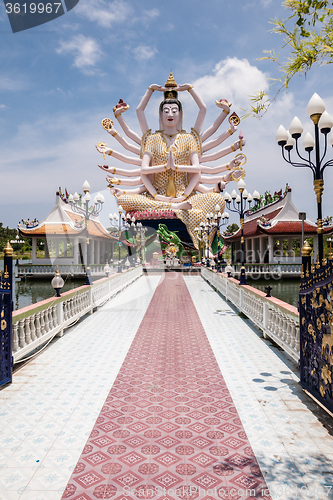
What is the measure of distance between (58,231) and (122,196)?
9780 mm

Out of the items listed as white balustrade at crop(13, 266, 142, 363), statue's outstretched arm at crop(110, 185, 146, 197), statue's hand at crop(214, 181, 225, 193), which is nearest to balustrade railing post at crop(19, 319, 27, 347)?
white balustrade at crop(13, 266, 142, 363)

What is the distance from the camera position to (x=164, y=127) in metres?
36.1

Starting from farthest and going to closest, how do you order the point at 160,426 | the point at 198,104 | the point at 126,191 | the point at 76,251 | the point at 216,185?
the point at 126,191 < the point at 216,185 < the point at 198,104 < the point at 76,251 < the point at 160,426

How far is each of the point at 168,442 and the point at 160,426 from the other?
0.31 meters

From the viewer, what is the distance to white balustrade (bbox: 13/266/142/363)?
16.9 ft

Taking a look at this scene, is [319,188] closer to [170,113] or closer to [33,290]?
[33,290]

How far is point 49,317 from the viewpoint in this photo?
669 centimetres

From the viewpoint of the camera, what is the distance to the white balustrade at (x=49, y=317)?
5.15 m

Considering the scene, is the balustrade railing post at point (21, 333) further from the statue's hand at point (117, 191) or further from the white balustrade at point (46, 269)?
the statue's hand at point (117, 191)

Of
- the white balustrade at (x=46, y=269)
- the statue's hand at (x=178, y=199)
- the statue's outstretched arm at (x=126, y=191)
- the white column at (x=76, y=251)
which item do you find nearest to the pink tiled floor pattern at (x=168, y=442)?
the white balustrade at (x=46, y=269)

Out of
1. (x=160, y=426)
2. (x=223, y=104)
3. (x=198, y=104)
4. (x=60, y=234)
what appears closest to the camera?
(x=160, y=426)

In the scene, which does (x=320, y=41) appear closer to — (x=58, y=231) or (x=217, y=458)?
(x=217, y=458)

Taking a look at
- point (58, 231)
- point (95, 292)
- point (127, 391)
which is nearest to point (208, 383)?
point (127, 391)

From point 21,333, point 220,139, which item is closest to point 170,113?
point 220,139
